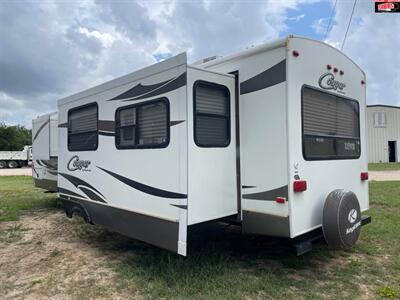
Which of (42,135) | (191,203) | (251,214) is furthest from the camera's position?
(42,135)

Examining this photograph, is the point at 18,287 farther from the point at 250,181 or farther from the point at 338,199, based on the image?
the point at 338,199

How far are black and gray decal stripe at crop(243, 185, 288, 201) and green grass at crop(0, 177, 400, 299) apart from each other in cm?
74

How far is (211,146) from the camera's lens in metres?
4.21

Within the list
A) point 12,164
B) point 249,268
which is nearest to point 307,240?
point 249,268

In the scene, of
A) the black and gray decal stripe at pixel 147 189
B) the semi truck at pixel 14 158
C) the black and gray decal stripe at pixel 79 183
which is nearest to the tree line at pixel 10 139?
the semi truck at pixel 14 158

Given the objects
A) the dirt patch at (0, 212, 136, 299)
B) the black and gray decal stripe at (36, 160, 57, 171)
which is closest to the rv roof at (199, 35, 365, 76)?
the dirt patch at (0, 212, 136, 299)

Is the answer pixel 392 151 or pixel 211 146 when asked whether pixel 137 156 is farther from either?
pixel 392 151

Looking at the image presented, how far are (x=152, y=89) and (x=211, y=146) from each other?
3.56 feet

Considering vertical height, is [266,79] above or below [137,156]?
above

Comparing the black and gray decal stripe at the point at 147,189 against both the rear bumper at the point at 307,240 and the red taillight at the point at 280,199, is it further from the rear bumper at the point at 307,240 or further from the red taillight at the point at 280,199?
the rear bumper at the point at 307,240

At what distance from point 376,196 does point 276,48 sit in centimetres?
816

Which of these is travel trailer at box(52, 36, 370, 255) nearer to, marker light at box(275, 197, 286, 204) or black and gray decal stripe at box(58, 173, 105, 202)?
marker light at box(275, 197, 286, 204)

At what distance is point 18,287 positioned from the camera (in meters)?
4.35

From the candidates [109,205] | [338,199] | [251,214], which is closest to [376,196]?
[338,199]
